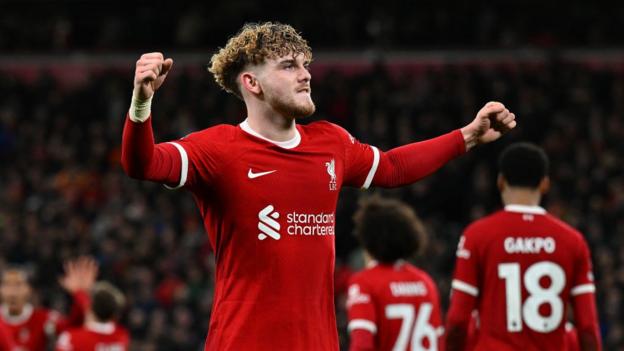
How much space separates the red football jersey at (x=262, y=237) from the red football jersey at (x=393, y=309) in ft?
5.60

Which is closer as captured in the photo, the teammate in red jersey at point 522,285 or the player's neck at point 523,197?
the teammate in red jersey at point 522,285

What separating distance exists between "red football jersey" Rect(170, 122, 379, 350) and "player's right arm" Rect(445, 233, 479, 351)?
146 cm

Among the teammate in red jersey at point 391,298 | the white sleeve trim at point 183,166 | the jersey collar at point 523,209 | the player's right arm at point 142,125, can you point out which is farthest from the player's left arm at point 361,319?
the player's right arm at point 142,125

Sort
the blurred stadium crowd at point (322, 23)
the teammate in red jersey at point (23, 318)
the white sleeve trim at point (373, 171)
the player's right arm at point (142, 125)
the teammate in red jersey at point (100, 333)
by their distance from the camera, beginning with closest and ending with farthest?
the player's right arm at point (142, 125) → the white sleeve trim at point (373, 171) → the teammate in red jersey at point (100, 333) → the teammate in red jersey at point (23, 318) → the blurred stadium crowd at point (322, 23)

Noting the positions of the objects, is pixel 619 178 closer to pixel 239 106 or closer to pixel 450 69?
pixel 450 69

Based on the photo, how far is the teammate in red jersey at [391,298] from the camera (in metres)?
5.84

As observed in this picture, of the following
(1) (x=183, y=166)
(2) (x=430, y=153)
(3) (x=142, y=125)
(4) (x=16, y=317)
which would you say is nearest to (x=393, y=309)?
(2) (x=430, y=153)

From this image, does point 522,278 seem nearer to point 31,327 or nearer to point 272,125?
point 272,125

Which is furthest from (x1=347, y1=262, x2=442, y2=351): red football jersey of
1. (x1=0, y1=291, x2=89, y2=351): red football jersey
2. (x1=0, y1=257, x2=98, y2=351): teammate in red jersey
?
(x1=0, y1=291, x2=89, y2=351): red football jersey

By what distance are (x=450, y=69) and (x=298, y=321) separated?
43.4 feet

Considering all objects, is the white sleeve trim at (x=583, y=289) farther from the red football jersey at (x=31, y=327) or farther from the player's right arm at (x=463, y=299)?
the red football jersey at (x=31, y=327)

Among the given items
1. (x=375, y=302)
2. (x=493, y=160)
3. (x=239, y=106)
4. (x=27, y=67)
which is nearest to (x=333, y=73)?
(x=239, y=106)

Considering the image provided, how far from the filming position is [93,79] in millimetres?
19828

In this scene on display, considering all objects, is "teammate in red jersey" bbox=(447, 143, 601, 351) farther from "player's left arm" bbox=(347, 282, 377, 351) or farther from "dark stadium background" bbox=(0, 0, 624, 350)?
"dark stadium background" bbox=(0, 0, 624, 350)
